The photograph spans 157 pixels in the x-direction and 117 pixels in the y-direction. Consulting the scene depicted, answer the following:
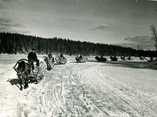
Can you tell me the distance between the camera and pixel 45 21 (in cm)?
708

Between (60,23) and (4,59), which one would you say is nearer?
(60,23)

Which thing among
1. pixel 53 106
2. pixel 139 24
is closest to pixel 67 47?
pixel 139 24

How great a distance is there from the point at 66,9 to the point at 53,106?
12.5 ft

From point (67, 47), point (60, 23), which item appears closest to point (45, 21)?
point (60, 23)

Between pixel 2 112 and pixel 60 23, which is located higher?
pixel 60 23

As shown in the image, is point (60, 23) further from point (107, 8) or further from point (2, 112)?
point (2, 112)

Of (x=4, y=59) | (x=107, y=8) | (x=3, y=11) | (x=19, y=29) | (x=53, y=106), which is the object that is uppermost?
(x=107, y=8)

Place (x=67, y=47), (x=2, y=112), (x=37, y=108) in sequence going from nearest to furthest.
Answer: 1. (x=2, y=112)
2. (x=37, y=108)
3. (x=67, y=47)

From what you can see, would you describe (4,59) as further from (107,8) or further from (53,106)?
(107,8)

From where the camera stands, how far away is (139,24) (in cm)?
988

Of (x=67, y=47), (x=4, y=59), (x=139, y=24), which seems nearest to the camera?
(x=4, y=59)

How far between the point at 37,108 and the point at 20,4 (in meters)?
3.61

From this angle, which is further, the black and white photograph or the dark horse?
the dark horse

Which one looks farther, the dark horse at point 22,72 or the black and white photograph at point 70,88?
the dark horse at point 22,72
